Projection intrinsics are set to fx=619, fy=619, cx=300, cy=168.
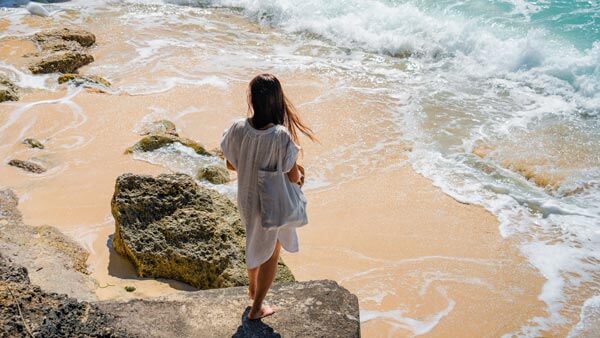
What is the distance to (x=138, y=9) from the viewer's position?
15.2 m

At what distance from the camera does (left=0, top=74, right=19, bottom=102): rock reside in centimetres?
889

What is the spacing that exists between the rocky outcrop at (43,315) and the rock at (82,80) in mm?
7075

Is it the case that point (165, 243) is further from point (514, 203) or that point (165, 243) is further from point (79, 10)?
point (79, 10)

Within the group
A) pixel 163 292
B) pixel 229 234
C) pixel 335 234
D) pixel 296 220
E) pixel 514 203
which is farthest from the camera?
pixel 514 203

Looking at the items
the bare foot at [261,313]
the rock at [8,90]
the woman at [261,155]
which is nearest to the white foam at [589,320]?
the bare foot at [261,313]

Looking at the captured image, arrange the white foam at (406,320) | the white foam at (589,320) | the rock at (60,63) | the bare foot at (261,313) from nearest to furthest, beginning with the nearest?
the bare foot at (261,313) < the white foam at (406,320) < the white foam at (589,320) < the rock at (60,63)

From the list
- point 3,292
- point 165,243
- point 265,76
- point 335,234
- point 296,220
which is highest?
point 265,76

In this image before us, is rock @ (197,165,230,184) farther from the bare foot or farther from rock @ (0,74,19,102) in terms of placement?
rock @ (0,74,19,102)

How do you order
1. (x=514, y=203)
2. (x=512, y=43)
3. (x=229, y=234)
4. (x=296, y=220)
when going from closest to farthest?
(x=296, y=220), (x=229, y=234), (x=514, y=203), (x=512, y=43)

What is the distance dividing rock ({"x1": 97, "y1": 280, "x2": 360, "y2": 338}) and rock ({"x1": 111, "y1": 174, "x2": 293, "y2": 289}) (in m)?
0.96

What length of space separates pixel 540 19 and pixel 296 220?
1350 centimetres

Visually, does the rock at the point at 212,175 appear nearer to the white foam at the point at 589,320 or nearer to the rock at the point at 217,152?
the rock at the point at 217,152

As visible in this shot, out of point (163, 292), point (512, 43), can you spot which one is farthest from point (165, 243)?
point (512, 43)

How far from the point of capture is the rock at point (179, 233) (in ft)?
15.6
